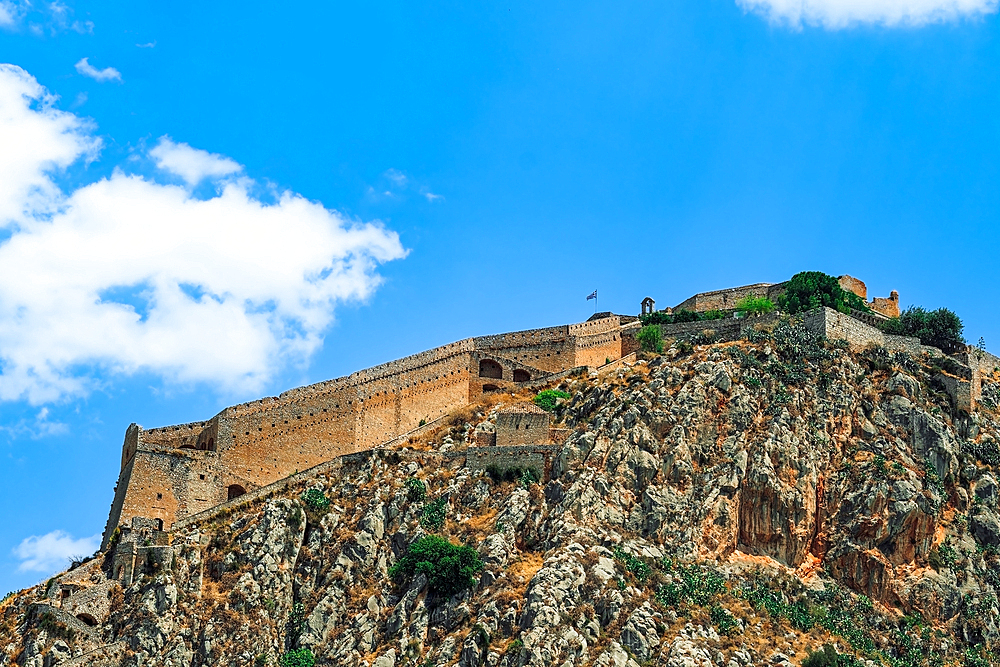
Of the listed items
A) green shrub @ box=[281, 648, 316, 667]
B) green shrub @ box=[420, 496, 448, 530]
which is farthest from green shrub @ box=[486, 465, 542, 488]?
green shrub @ box=[281, 648, 316, 667]

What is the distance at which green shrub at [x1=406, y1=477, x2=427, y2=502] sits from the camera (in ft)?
203

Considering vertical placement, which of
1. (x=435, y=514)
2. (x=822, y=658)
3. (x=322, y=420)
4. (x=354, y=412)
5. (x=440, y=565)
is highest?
(x=354, y=412)

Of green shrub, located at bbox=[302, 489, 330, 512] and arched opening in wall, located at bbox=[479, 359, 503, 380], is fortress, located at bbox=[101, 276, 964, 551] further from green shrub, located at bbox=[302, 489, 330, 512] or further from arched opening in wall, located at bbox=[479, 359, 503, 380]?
green shrub, located at bbox=[302, 489, 330, 512]

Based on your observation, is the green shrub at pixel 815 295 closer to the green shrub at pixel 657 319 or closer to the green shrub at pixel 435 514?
the green shrub at pixel 657 319

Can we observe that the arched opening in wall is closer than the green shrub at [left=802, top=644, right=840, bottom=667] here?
No

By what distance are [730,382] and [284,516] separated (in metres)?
22.1

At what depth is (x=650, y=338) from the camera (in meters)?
75.9

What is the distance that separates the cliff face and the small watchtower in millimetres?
1783

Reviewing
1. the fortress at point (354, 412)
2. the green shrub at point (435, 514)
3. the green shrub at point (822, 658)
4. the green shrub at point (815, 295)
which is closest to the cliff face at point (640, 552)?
the green shrub at point (435, 514)

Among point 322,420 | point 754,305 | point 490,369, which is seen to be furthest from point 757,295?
point 322,420

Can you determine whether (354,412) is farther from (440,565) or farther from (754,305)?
(754,305)

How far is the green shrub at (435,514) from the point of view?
198 ft

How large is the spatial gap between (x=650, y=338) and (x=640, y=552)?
2122cm

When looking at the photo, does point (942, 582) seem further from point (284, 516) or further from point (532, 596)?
point (284, 516)
